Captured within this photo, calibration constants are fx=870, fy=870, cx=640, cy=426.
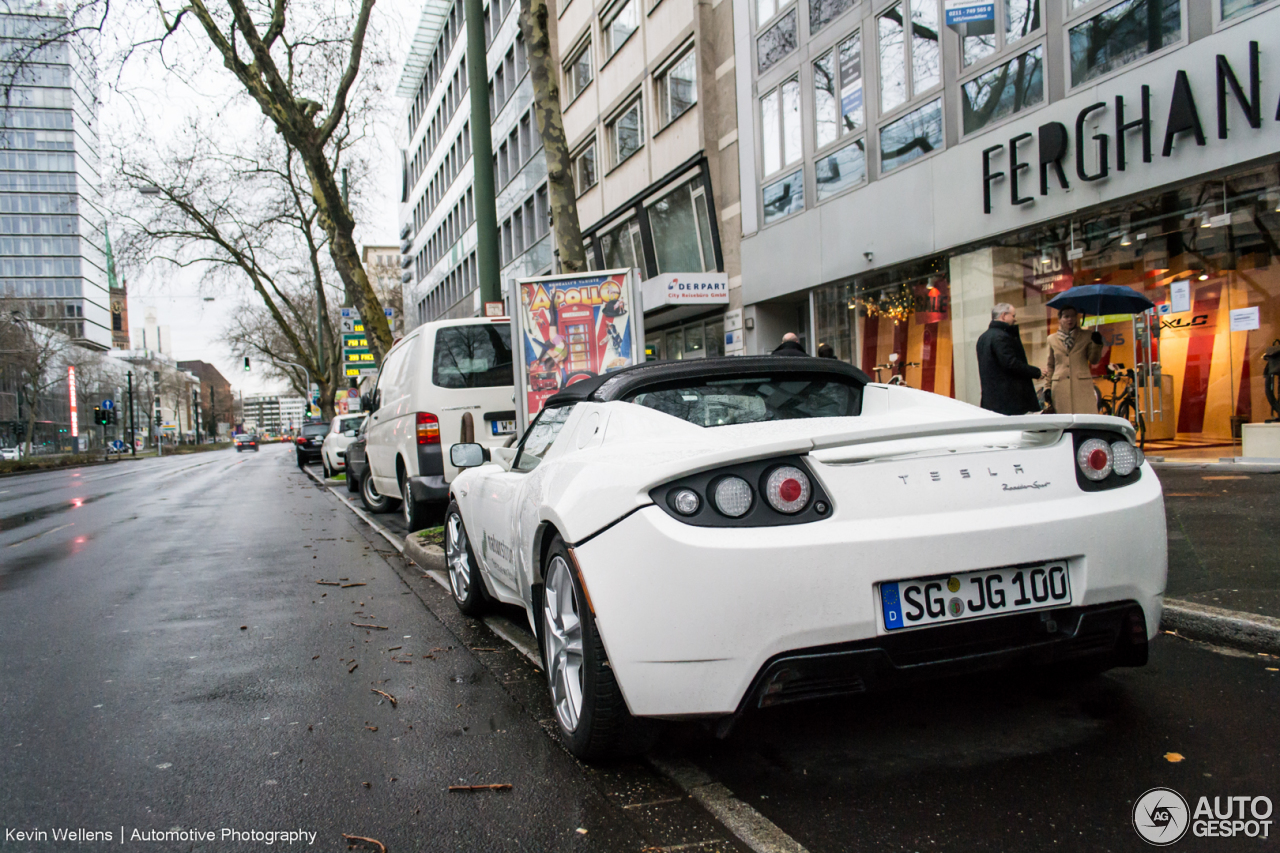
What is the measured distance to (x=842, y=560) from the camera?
2285 millimetres

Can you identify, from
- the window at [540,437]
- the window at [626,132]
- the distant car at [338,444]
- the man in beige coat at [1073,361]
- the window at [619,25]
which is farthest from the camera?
the window at [626,132]

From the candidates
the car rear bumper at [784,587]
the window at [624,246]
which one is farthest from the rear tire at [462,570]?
the window at [624,246]

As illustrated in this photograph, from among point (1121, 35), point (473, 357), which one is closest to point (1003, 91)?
point (1121, 35)

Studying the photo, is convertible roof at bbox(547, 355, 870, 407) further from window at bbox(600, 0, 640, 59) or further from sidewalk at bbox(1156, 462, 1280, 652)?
window at bbox(600, 0, 640, 59)

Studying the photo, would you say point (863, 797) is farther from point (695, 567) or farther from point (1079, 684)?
point (1079, 684)

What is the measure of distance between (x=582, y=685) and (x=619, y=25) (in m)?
22.5

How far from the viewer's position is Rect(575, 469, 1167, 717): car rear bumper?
227 centimetres

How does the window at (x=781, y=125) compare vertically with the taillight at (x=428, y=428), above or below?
above

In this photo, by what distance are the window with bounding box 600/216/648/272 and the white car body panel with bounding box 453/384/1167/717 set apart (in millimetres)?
19172

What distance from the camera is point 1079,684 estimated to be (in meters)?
3.13

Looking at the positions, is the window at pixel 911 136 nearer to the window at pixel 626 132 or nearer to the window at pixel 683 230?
the window at pixel 683 230

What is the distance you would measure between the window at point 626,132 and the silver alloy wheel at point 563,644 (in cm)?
1952

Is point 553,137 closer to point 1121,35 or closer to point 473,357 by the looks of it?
point 473,357

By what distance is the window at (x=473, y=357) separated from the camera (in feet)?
26.9
